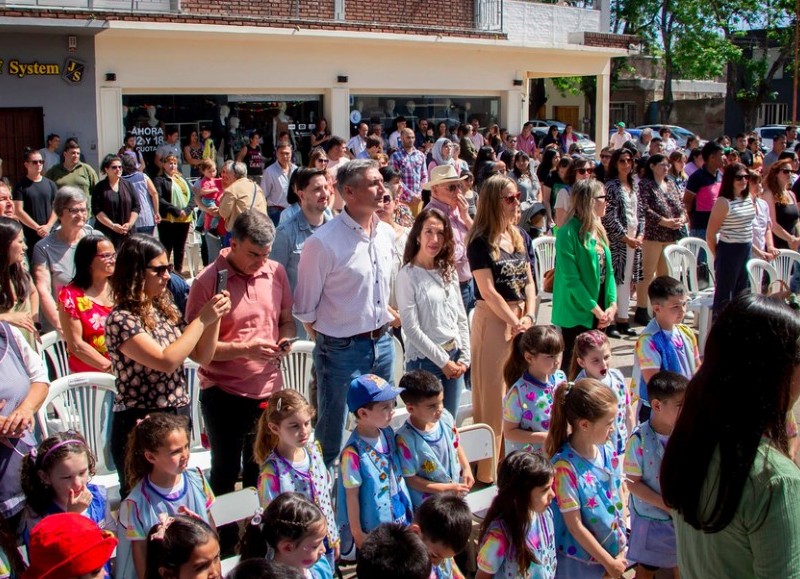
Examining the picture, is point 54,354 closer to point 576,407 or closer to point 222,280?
point 222,280

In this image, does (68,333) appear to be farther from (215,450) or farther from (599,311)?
(599,311)

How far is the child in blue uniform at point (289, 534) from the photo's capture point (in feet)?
11.1

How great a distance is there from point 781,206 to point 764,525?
8.95 m

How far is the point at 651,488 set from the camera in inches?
164

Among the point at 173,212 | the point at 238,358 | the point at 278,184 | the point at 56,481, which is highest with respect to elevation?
the point at 278,184

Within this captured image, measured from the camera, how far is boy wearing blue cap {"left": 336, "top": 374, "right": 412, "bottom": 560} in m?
4.09

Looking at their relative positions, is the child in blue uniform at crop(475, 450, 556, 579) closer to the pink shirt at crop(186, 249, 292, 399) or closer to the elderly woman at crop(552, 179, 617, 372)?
the pink shirt at crop(186, 249, 292, 399)

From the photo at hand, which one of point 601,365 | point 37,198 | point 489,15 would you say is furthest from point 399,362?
point 489,15

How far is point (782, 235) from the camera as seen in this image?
1006 centimetres

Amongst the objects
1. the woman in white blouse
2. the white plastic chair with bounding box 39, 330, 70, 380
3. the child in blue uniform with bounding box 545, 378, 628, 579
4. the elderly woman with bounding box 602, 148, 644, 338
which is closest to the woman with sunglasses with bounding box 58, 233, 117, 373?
the white plastic chair with bounding box 39, 330, 70, 380

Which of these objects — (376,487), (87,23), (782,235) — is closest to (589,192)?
(376,487)

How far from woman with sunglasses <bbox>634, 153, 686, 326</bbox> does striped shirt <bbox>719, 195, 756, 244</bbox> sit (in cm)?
92

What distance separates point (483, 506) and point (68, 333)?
7.49 feet

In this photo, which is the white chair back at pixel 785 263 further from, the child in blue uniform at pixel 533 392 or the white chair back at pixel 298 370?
the white chair back at pixel 298 370
